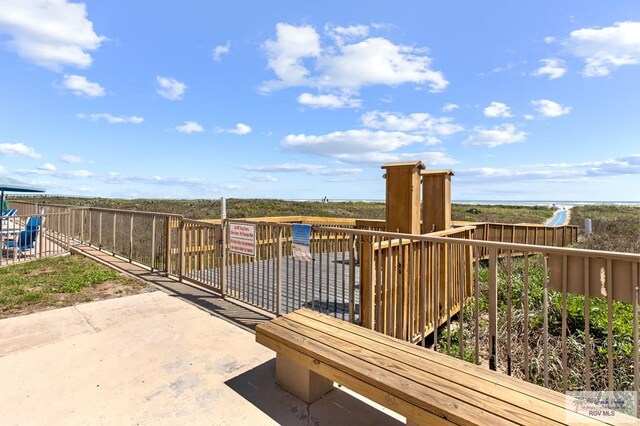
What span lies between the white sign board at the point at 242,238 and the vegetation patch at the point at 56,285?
192cm

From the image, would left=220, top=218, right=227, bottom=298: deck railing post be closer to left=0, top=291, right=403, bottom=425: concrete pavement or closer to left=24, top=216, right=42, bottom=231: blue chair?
left=0, top=291, right=403, bottom=425: concrete pavement

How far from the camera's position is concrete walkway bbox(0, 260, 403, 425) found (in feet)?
8.20

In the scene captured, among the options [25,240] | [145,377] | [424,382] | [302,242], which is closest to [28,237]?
[25,240]

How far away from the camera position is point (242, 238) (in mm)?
5121

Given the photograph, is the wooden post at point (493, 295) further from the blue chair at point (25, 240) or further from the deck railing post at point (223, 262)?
the blue chair at point (25, 240)

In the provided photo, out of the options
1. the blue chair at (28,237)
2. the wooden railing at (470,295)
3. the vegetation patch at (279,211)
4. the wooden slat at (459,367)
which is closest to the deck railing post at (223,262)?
the wooden railing at (470,295)

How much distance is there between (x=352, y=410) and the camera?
2574 mm

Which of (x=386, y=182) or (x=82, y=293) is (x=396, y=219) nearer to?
(x=386, y=182)

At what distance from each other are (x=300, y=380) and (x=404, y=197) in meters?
3.55

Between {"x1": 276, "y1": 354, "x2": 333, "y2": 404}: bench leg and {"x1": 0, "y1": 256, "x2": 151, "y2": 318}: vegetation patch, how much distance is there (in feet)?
12.8

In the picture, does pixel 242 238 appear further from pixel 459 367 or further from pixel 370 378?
pixel 459 367

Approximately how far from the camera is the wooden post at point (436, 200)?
6387 millimetres

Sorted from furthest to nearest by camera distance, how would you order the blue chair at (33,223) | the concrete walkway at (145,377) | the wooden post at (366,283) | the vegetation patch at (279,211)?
the vegetation patch at (279,211)
the blue chair at (33,223)
the wooden post at (366,283)
the concrete walkway at (145,377)

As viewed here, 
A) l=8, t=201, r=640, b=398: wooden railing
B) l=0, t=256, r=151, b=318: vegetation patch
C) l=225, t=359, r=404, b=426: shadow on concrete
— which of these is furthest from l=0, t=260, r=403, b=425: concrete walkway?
l=8, t=201, r=640, b=398: wooden railing
